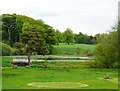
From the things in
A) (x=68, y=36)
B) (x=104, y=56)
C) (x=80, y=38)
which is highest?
(x=68, y=36)

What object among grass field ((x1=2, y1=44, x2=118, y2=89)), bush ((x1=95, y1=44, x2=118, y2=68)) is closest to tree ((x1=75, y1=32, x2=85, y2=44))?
grass field ((x1=2, y1=44, x2=118, y2=89))

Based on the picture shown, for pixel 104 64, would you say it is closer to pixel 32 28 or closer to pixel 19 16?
pixel 32 28

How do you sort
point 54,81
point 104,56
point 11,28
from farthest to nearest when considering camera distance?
point 11,28
point 104,56
point 54,81

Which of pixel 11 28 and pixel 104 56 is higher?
pixel 11 28

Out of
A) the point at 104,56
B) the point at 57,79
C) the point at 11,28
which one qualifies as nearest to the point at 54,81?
the point at 57,79

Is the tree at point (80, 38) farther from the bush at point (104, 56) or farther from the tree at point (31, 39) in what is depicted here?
the tree at point (31, 39)

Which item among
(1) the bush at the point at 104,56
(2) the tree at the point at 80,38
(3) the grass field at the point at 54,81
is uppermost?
(2) the tree at the point at 80,38

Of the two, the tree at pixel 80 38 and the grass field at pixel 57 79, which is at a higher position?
the tree at pixel 80 38

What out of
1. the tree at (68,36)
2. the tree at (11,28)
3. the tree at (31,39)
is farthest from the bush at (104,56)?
the tree at (68,36)

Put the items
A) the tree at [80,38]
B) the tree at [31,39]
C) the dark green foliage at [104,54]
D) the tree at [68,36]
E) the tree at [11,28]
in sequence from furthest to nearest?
the tree at [80,38]
the tree at [68,36]
the tree at [11,28]
the tree at [31,39]
the dark green foliage at [104,54]

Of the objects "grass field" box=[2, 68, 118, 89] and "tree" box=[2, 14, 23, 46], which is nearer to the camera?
"grass field" box=[2, 68, 118, 89]

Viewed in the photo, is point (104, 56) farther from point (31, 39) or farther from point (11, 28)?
point (11, 28)

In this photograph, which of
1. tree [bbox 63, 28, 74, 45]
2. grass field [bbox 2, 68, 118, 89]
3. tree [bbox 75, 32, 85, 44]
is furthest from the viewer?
tree [bbox 75, 32, 85, 44]

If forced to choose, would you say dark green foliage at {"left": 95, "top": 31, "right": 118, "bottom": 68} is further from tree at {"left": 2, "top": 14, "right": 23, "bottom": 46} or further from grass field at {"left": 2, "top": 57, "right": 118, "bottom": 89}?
tree at {"left": 2, "top": 14, "right": 23, "bottom": 46}
